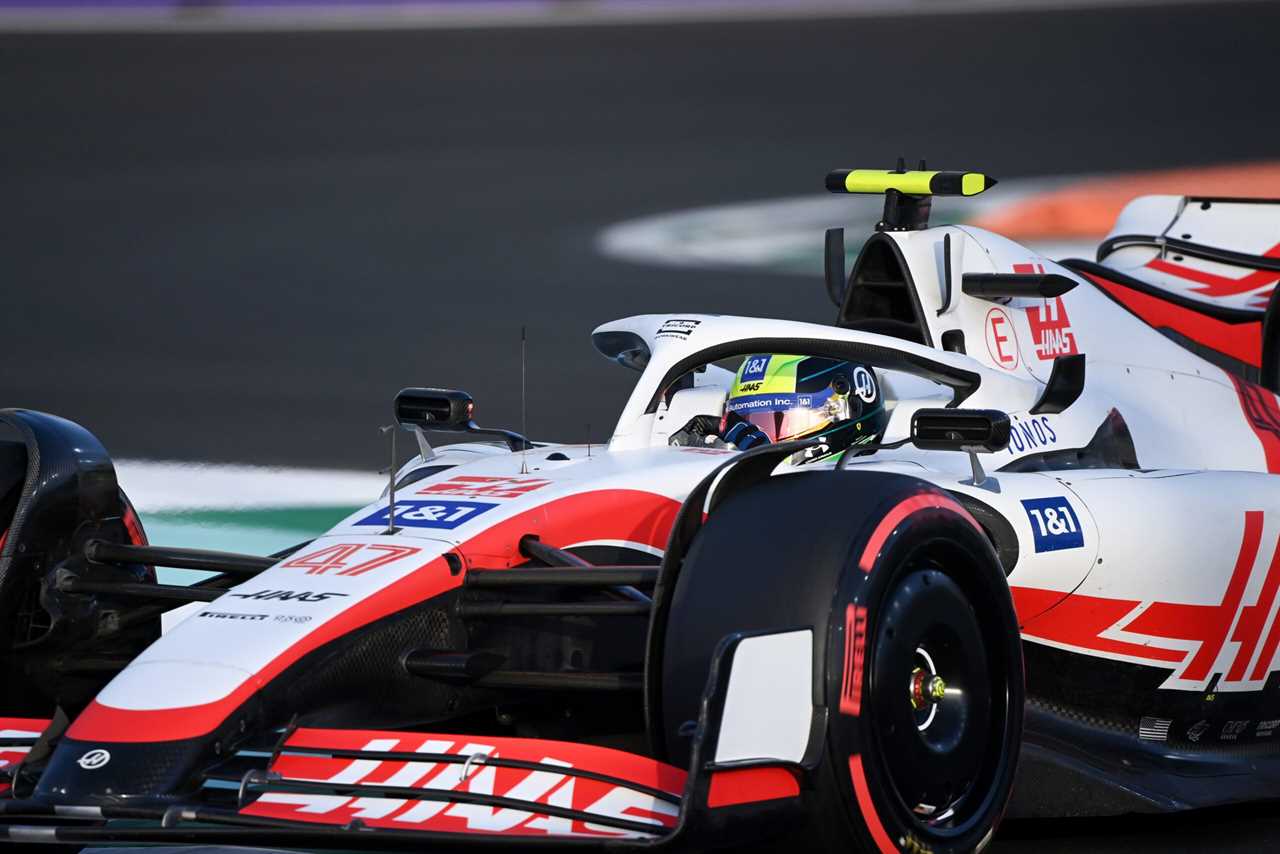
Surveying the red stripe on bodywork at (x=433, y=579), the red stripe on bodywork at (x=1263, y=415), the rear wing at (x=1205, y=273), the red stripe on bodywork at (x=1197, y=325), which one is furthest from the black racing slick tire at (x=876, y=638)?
the red stripe on bodywork at (x=1197, y=325)

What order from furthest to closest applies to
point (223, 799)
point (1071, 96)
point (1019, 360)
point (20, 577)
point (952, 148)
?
1. point (1071, 96)
2. point (952, 148)
3. point (1019, 360)
4. point (20, 577)
5. point (223, 799)

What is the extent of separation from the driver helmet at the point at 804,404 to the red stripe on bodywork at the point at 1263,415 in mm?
1659

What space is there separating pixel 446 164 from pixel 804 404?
12307mm

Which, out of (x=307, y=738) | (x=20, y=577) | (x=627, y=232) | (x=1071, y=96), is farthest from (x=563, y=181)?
(x=307, y=738)

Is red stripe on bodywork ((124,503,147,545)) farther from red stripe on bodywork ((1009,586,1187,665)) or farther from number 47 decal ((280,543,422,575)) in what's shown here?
red stripe on bodywork ((1009,586,1187,665))

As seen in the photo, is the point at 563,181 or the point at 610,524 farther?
the point at 563,181

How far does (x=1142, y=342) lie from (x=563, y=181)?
1095 cm

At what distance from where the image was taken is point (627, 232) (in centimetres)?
1576

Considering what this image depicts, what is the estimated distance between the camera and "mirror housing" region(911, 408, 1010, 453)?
4.89 m

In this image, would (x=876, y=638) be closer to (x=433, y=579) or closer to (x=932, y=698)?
(x=932, y=698)

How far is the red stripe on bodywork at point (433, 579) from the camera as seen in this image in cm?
434

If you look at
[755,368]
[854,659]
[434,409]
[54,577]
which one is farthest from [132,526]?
[854,659]

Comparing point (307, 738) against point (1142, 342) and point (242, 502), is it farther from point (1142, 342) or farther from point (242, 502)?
point (242, 502)

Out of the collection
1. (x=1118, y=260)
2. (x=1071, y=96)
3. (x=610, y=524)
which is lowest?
(x=610, y=524)
